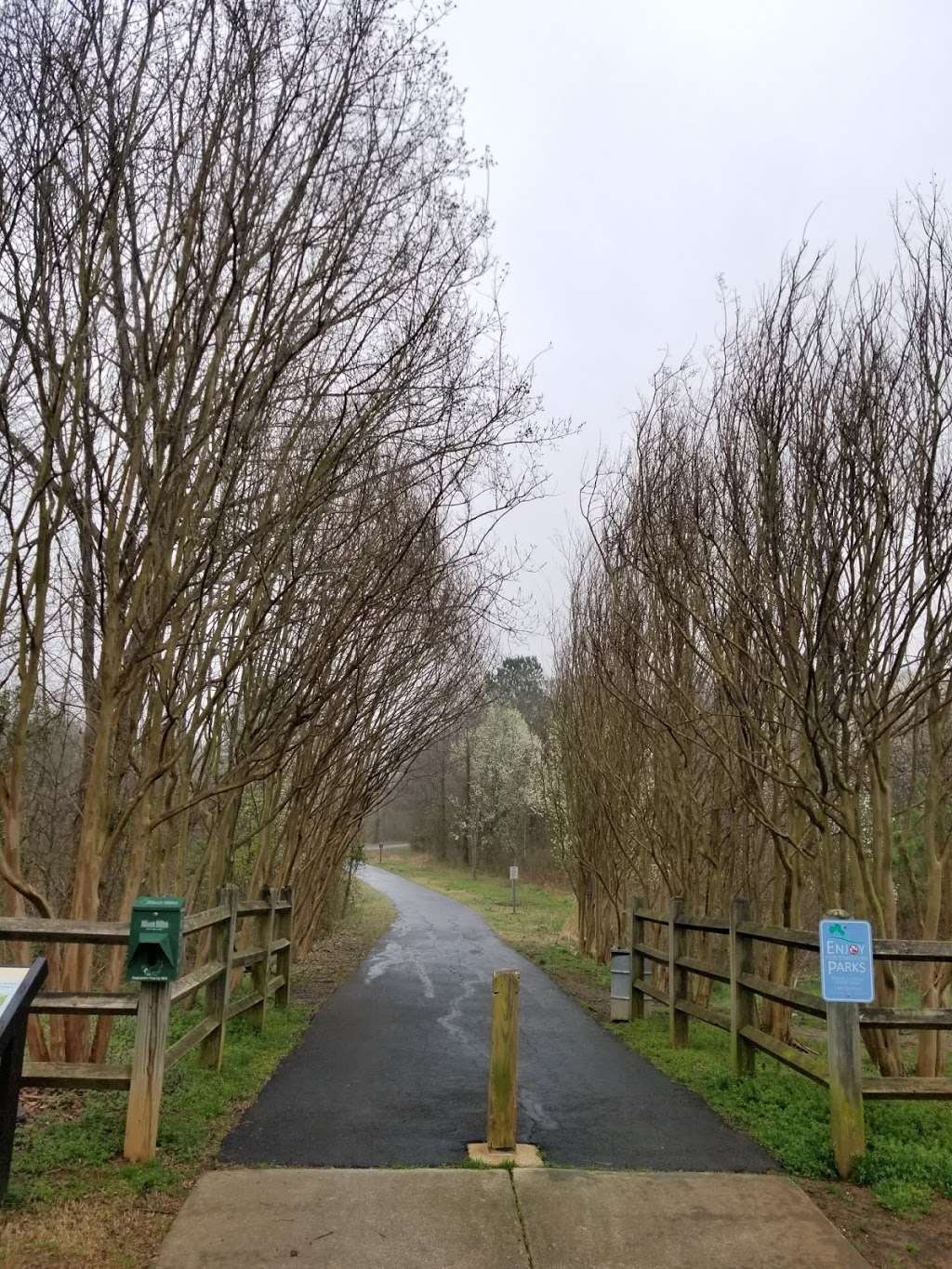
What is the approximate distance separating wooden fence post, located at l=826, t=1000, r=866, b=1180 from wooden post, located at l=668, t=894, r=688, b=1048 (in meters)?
3.74

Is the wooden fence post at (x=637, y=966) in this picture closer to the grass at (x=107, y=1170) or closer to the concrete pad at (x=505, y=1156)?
the grass at (x=107, y=1170)

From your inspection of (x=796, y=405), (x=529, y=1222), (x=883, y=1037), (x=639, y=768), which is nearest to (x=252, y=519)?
(x=796, y=405)

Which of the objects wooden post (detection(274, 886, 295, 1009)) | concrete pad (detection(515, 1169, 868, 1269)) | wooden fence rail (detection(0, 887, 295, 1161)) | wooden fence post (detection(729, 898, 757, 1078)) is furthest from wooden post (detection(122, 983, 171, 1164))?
wooden post (detection(274, 886, 295, 1009))

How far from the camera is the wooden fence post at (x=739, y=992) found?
7.36 m

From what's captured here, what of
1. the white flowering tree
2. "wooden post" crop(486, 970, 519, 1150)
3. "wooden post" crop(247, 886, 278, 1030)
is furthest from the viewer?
the white flowering tree

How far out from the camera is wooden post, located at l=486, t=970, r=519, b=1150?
211 inches

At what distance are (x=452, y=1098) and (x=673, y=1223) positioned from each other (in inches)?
98.9

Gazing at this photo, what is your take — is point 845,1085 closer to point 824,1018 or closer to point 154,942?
point 824,1018

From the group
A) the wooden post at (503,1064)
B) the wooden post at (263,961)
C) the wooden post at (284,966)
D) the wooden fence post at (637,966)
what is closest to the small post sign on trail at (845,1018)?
the wooden post at (503,1064)

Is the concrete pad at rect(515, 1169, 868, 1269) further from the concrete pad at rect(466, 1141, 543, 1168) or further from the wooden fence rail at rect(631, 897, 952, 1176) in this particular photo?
the wooden fence rail at rect(631, 897, 952, 1176)

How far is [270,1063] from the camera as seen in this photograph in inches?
299

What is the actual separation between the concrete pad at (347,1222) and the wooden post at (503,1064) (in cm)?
41

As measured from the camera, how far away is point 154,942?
5.07m

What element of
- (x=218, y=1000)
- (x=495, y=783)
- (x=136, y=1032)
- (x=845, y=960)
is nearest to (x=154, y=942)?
(x=136, y=1032)
